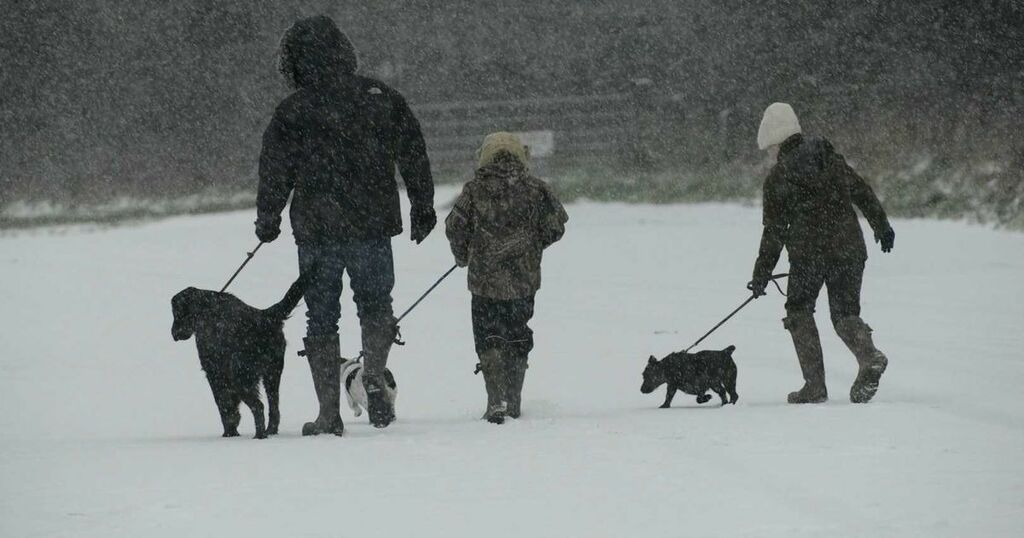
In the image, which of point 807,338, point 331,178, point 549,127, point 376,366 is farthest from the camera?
point 549,127

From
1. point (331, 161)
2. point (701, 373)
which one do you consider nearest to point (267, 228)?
point (331, 161)

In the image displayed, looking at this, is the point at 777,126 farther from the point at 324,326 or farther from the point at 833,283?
the point at 324,326

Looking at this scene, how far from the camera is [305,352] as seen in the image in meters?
7.08

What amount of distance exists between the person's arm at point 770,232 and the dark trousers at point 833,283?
15cm

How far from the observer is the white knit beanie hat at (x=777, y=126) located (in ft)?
25.3

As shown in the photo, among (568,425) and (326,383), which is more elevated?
(326,383)

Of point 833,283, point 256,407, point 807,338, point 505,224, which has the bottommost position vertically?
point 256,407

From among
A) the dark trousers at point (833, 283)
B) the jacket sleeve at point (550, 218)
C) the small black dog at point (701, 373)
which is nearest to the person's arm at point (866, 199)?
the dark trousers at point (833, 283)

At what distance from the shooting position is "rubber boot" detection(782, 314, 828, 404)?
7.77 metres

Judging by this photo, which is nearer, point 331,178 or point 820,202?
point 331,178

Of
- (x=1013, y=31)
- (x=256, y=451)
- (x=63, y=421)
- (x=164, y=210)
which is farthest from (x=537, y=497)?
(x=164, y=210)

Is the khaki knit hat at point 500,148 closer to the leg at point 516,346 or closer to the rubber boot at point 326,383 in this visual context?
the leg at point 516,346

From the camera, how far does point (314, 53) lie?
6.76 meters

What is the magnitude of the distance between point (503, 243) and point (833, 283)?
176 centimetres
